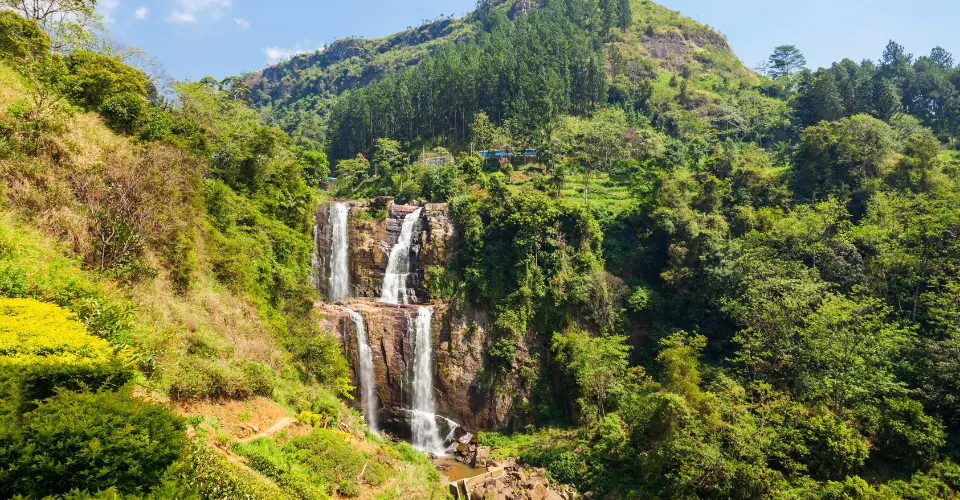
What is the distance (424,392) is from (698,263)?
20.6m

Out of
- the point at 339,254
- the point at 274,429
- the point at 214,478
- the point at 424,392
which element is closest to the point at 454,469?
the point at 424,392

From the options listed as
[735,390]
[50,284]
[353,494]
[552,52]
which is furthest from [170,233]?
[552,52]

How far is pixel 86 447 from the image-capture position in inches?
212

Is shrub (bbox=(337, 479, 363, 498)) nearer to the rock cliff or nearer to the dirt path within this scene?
the dirt path

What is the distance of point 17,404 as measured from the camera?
596 centimetres

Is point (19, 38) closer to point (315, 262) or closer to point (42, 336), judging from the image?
point (42, 336)

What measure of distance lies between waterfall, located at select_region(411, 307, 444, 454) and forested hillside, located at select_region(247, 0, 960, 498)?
3.04 m

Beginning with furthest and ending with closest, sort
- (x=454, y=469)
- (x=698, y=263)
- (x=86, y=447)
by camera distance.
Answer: (x=698, y=263) < (x=454, y=469) < (x=86, y=447)

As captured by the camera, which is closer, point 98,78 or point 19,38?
point 19,38

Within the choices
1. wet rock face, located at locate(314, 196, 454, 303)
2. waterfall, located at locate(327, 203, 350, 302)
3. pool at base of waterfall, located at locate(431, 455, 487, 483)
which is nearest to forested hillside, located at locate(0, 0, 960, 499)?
wet rock face, located at locate(314, 196, 454, 303)

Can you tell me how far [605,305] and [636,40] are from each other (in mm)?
64005

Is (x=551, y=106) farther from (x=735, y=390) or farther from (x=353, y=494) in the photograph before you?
(x=353, y=494)

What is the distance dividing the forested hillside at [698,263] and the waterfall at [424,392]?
9.98 ft

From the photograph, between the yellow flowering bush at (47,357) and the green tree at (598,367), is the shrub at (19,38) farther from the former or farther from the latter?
the green tree at (598,367)
